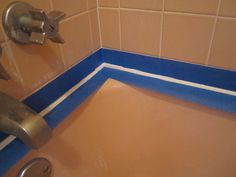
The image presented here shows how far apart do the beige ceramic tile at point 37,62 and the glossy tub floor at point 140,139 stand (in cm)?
12

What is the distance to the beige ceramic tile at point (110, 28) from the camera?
1.96 feet

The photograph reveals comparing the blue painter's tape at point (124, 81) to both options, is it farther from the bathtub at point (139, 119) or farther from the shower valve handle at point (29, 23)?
the shower valve handle at point (29, 23)

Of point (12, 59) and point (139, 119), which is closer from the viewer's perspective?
point (12, 59)

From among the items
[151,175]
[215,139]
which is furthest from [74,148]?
[215,139]

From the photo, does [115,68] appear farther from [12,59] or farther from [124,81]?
[12,59]

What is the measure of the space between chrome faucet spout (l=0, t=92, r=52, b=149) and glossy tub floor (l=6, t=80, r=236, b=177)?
0.18 m

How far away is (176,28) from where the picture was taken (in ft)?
1.74

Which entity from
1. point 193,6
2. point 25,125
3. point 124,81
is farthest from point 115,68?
point 25,125

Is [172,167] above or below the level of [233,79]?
below

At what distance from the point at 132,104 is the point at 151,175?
0.19 m

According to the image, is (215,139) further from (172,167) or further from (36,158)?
(36,158)

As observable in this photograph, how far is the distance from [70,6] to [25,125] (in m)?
0.33

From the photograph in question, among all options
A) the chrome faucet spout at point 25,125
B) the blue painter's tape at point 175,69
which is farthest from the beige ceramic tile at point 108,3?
the chrome faucet spout at point 25,125

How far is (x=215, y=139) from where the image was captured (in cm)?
54
